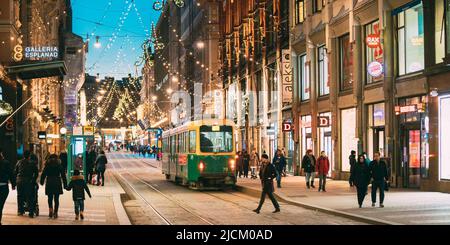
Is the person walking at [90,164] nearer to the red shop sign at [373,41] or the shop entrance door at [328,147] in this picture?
the shop entrance door at [328,147]

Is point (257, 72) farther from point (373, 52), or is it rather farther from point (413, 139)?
point (413, 139)

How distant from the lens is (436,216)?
811 inches

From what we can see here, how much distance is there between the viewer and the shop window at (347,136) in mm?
39281

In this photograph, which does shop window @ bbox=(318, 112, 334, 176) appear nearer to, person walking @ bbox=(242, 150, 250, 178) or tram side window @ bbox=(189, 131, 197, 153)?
person walking @ bbox=(242, 150, 250, 178)

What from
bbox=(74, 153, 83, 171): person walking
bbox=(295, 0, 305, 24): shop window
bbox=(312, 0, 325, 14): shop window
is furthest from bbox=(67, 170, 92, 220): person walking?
bbox=(295, 0, 305, 24): shop window

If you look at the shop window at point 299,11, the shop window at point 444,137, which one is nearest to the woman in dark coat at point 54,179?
the shop window at point 444,137

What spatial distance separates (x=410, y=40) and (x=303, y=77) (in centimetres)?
1618

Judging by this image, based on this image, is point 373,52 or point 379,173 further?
point 373,52

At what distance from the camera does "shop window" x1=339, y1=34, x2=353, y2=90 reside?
39969 mm

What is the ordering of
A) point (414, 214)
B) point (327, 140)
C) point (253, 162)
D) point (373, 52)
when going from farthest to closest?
1. point (253, 162)
2. point (327, 140)
3. point (373, 52)
4. point (414, 214)

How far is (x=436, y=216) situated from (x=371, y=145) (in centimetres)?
1637

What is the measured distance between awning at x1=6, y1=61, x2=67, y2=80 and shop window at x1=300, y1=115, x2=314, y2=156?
48.9 feet

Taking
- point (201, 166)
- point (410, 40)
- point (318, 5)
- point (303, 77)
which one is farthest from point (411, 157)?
point (303, 77)

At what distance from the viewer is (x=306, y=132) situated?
47.4 m
